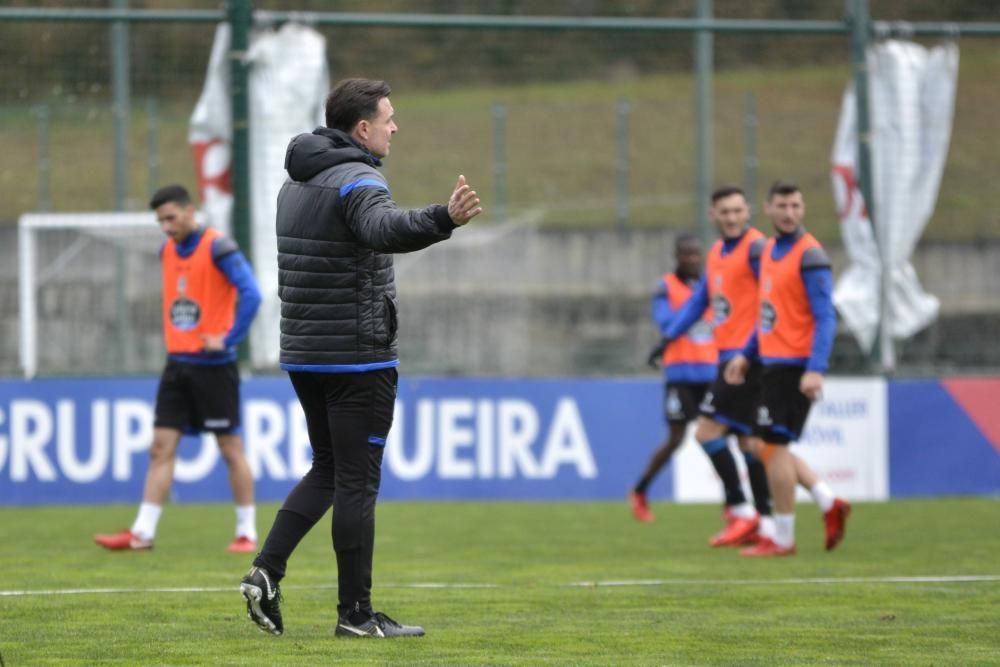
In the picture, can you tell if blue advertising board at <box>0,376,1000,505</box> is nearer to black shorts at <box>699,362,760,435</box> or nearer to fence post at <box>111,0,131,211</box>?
fence post at <box>111,0,131,211</box>

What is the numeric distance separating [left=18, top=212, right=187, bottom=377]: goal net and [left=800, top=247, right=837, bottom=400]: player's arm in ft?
20.8

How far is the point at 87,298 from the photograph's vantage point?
1530cm

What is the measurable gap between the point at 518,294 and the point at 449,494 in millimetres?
6146

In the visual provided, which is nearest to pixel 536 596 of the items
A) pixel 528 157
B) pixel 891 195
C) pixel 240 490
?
pixel 240 490

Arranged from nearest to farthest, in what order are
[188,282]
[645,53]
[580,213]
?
1. [188,282]
2. [645,53]
3. [580,213]

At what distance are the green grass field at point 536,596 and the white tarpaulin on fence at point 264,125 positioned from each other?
88.1 inches

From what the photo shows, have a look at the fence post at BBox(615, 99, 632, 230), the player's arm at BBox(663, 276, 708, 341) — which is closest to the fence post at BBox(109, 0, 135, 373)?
the player's arm at BBox(663, 276, 708, 341)

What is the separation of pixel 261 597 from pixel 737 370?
4.74 m

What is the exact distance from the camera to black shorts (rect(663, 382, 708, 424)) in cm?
1305

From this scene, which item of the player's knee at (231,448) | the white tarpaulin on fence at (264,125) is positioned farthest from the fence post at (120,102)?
the player's knee at (231,448)

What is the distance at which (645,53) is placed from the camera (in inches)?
667

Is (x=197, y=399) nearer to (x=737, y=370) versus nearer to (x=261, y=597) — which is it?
(x=737, y=370)

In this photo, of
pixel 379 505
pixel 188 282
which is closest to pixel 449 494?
pixel 379 505

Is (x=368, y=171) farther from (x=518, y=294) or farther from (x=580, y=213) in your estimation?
(x=580, y=213)
